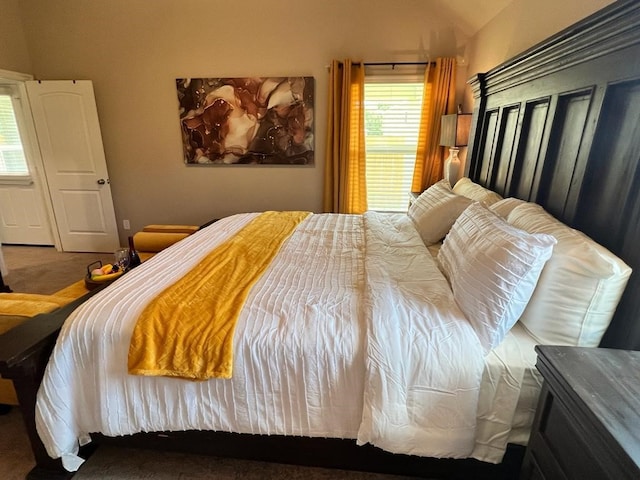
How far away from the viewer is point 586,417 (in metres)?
0.79

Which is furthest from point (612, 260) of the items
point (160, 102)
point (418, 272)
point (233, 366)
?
point (160, 102)

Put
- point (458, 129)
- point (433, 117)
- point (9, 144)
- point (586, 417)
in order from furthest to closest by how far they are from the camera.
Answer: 1. point (9, 144)
2. point (433, 117)
3. point (458, 129)
4. point (586, 417)

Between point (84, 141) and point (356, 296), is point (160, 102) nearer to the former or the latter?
point (84, 141)

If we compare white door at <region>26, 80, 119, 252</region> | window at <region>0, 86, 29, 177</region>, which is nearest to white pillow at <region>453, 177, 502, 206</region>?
white door at <region>26, 80, 119, 252</region>

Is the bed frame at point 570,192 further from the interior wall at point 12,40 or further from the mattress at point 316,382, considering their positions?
the interior wall at point 12,40

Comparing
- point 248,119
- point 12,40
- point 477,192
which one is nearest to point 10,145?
point 12,40

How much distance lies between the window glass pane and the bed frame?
395cm

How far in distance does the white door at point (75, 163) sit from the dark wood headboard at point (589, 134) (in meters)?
Result: 4.21

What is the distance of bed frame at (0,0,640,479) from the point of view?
115cm

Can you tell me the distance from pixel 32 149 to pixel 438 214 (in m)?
4.62

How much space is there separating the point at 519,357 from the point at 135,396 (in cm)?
146

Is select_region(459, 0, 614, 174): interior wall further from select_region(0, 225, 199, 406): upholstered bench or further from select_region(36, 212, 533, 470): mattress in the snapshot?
select_region(0, 225, 199, 406): upholstered bench

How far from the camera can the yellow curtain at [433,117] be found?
132 inches

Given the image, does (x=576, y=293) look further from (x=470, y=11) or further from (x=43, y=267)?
(x=43, y=267)
